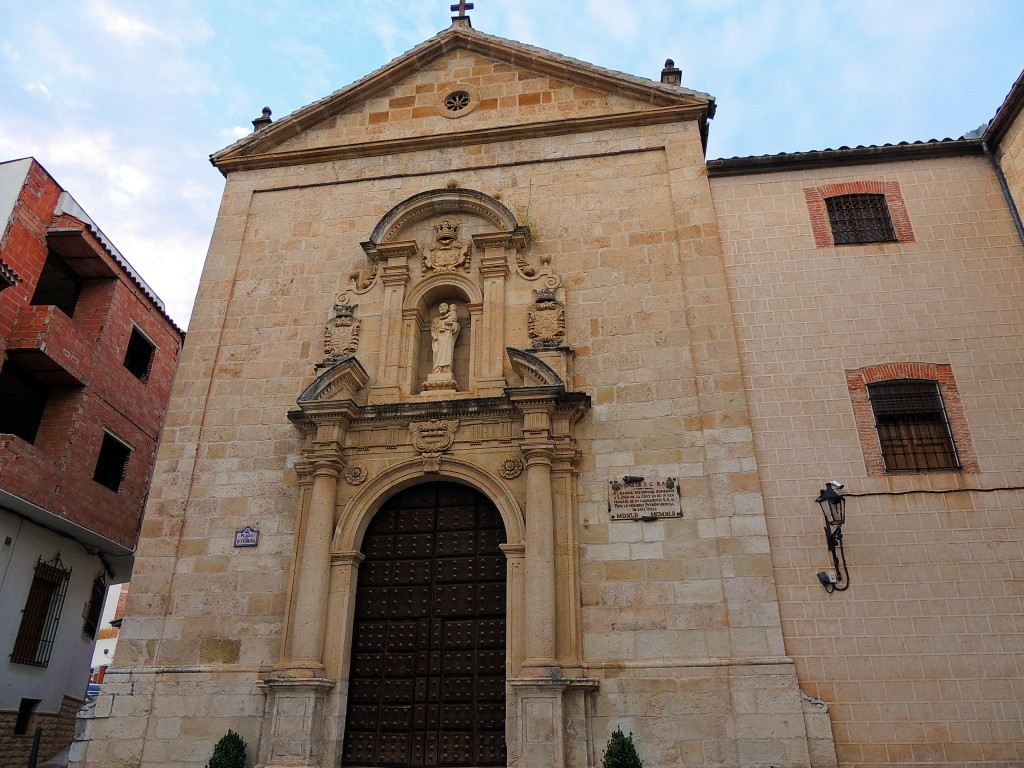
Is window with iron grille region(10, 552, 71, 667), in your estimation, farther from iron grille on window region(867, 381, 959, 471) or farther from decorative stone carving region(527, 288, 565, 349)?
iron grille on window region(867, 381, 959, 471)

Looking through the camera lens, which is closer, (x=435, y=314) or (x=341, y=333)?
(x=341, y=333)

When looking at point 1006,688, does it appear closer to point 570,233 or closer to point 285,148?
point 570,233

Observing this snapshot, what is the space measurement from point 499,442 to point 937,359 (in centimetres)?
569

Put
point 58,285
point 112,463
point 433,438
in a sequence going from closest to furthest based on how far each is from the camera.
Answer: point 433,438
point 112,463
point 58,285

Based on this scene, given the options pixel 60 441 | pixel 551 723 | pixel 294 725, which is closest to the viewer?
pixel 551 723

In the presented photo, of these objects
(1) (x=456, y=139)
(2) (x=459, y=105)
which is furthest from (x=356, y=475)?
(2) (x=459, y=105)

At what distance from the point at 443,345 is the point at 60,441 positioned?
333 inches

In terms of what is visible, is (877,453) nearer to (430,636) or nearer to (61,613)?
(430,636)

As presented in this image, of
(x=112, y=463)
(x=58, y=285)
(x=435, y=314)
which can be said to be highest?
(x=58, y=285)

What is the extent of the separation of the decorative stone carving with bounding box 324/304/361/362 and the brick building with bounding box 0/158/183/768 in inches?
240

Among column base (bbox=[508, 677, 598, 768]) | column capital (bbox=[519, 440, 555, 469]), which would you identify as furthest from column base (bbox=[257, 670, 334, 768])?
column capital (bbox=[519, 440, 555, 469])

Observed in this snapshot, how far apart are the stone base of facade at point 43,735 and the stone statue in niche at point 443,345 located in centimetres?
955

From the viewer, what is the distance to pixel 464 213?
11883mm

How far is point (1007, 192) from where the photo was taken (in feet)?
35.4
